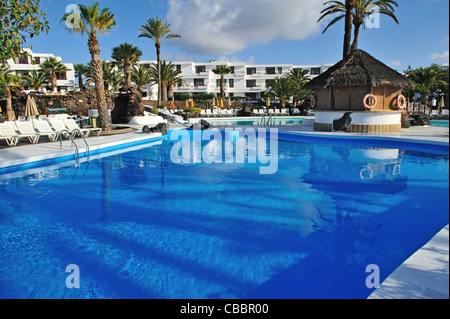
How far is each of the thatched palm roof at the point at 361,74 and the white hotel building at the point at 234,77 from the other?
42.4 metres

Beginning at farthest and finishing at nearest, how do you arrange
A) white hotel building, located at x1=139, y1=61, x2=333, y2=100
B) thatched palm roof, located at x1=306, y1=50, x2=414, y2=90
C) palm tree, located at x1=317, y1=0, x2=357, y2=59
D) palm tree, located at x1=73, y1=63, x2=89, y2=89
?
white hotel building, located at x1=139, y1=61, x2=333, y2=100 → palm tree, located at x1=73, y1=63, x2=89, y2=89 → palm tree, located at x1=317, y1=0, x2=357, y2=59 → thatched palm roof, located at x1=306, y1=50, x2=414, y2=90

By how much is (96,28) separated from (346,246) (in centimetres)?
1615

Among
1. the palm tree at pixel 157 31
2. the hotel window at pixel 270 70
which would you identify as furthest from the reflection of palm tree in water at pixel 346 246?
the hotel window at pixel 270 70

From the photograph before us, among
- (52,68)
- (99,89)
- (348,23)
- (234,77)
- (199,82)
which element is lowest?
(99,89)

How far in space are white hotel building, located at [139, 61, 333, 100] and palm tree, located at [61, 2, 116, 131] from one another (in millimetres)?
43087

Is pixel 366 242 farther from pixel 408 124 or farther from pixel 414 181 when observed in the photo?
pixel 408 124

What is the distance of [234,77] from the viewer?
207 feet

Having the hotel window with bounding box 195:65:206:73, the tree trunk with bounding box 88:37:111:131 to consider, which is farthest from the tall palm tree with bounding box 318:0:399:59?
the hotel window with bounding box 195:65:206:73

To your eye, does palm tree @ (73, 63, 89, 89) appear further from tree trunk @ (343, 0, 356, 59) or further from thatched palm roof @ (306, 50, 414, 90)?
thatched palm roof @ (306, 50, 414, 90)

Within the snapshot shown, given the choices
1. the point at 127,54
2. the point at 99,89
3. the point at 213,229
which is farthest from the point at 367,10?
the point at 127,54

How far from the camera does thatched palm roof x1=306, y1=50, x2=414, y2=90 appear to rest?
56.6 feet

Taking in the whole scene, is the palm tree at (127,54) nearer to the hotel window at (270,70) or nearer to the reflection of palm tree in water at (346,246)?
the hotel window at (270,70)

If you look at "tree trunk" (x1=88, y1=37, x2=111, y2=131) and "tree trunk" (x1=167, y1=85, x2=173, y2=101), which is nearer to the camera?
"tree trunk" (x1=88, y1=37, x2=111, y2=131)

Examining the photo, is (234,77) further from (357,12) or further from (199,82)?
(357,12)
